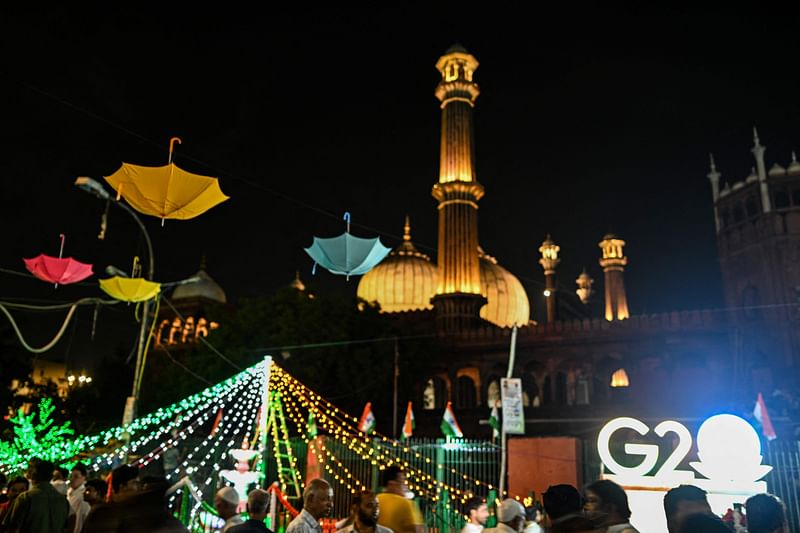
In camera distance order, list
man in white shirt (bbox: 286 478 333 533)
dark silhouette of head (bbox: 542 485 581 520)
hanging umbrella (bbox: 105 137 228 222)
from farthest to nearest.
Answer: hanging umbrella (bbox: 105 137 228 222) < man in white shirt (bbox: 286 478 333 533) < dark silhouette of head (bbox: 542 485 581 520)

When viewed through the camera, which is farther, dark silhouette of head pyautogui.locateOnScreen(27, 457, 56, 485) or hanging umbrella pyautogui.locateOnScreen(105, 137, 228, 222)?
hanging umbrella pyautogui.locateOnScreen(105, 137, 228, 222)

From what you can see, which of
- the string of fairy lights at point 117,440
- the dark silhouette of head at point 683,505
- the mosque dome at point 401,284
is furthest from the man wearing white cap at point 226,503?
the mosque dome at point 401,284

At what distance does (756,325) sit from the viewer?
24.9 m

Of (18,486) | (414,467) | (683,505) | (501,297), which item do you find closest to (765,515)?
(683,505)

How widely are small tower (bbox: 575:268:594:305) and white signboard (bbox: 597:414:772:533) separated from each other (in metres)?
44.1

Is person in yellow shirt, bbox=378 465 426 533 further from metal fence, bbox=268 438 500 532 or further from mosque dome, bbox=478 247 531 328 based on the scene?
mosque dome, bbox=478 247 531 328

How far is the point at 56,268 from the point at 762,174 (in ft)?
83.7

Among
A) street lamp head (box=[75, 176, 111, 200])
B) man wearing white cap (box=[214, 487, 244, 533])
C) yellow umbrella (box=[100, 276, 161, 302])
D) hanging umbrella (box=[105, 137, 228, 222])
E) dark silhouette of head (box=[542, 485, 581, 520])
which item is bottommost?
man wearing white cap (box=[214, 487, 244, 533])

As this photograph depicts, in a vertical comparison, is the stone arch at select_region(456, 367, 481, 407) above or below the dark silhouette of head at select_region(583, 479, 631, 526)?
above

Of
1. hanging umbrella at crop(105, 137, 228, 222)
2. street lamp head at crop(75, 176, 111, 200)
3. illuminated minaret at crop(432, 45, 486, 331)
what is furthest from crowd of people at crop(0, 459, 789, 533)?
illuminated minaret at crop(432, 45, 486, 331)

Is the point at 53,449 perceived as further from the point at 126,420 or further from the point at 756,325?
the point at 756,325

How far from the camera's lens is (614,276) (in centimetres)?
4378

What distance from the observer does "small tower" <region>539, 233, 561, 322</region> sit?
46969mm

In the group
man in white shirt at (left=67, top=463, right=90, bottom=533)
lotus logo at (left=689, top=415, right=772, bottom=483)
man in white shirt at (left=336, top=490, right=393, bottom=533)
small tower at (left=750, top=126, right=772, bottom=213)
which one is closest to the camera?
man in white shirt at (left=336, top=490, right=393, bottom=533)
